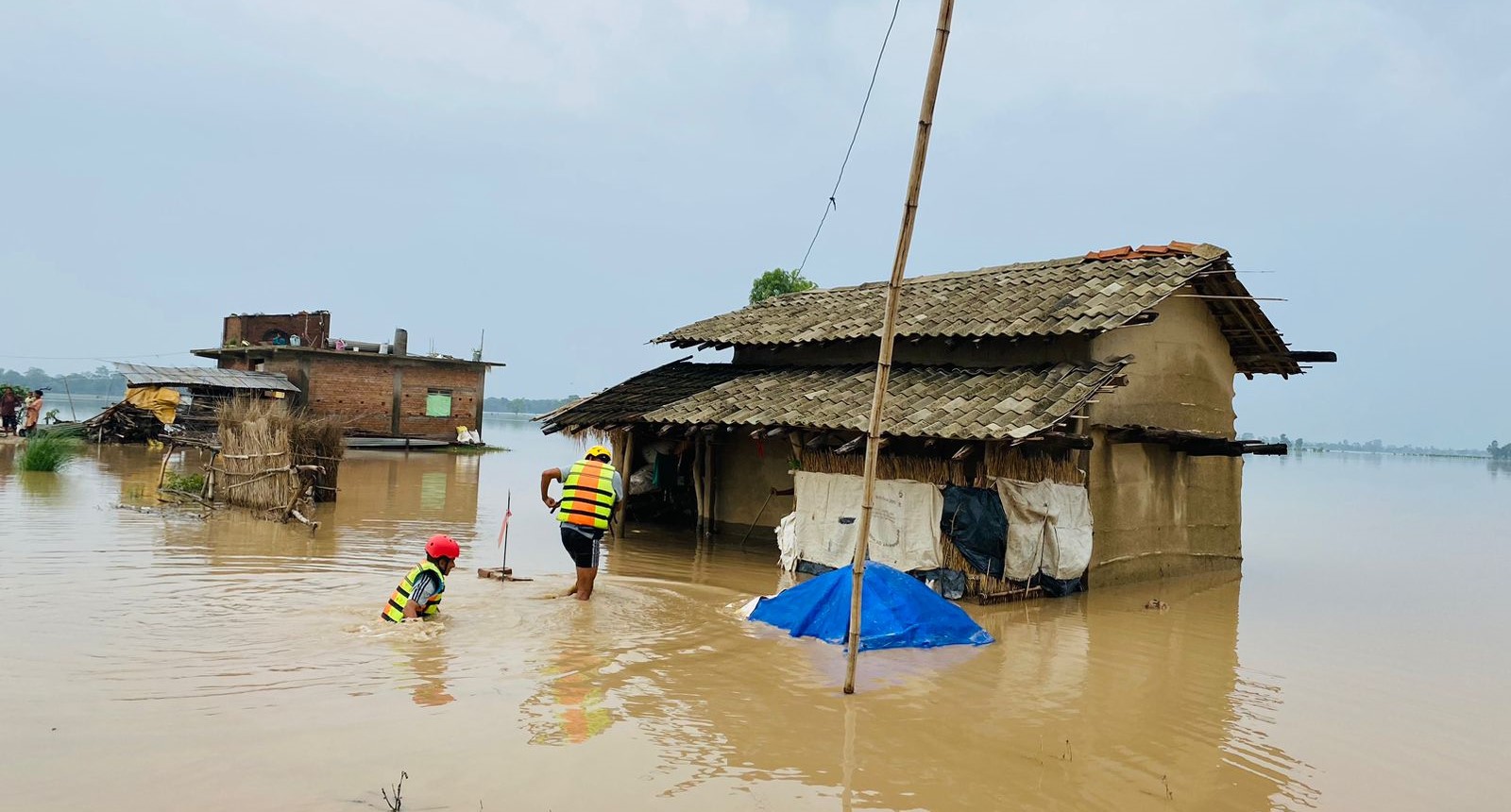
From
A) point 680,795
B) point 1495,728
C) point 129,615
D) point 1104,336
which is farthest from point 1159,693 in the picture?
point 129,615

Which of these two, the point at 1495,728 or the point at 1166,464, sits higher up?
the point at 1166,464

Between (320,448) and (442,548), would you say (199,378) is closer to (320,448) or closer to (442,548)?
(320,448)

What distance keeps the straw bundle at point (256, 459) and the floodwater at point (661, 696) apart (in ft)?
5.32

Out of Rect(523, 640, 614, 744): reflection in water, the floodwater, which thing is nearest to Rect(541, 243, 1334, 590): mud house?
the floodwater

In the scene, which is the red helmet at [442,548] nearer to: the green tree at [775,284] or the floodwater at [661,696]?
the floodwater at [661,696]

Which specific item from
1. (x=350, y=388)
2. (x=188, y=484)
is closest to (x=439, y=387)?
(x=350, y=388)

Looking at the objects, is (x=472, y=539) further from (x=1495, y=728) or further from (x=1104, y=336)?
(x=1495, y=728)

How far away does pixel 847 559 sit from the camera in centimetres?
1274

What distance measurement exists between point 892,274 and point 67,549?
1030cm

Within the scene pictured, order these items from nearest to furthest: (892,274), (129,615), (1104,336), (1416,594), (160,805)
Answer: (160,805), (892,274), (129,615), (1104,336), (1416,594)

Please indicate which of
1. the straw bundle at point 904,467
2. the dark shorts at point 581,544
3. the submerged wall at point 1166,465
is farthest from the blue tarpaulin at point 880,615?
the submerged wall at point 1166,465

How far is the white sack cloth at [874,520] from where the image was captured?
464 inches

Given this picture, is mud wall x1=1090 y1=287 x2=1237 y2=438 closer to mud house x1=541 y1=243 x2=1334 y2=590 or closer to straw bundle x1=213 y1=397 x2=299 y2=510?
mud house x1=541 y1=243 x2=1334 y2=590

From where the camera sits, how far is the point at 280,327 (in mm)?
39062
